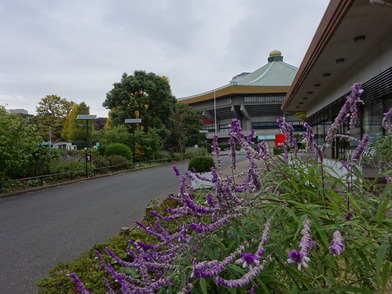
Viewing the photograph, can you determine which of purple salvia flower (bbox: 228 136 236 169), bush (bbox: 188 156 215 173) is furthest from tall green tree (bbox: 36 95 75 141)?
purple salvia flower (bbox: 228 136 236 169)

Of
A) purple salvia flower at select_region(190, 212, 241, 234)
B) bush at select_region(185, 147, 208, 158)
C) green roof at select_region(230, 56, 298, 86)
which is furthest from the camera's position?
green roof at select_region(230, 56, 298, 86)

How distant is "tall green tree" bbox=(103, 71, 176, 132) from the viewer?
31219 millimetres

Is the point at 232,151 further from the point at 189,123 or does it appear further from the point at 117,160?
the point at 189,123

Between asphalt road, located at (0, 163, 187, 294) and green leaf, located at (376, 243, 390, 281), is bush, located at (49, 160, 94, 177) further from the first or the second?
green leaf, located at (376, 243, 390, 281)

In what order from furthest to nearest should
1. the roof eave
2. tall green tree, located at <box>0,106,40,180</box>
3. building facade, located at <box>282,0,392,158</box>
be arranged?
tall green tree, located at <box>0,106,40,180</box> < building facade, located at <box>282,0,392,158</box> < the roof eave

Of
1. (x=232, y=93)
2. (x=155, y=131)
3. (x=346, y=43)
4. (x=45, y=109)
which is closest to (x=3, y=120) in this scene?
(x=346, y=43)

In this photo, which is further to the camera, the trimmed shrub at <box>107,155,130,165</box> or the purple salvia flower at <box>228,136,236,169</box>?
the trimmed shrub at <box>107,155,130,165</box>

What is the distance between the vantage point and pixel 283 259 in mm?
1181

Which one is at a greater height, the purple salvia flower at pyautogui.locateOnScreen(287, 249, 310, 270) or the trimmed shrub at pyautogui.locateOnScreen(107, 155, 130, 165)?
the purple salvia flower at pyautogui.locateOnScreen(287, 249, 310, 270)

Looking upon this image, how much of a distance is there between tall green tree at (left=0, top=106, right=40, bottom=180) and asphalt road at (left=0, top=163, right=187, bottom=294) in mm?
1441

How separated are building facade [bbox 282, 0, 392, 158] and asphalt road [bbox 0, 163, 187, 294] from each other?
5.55 metres

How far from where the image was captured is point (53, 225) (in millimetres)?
6398

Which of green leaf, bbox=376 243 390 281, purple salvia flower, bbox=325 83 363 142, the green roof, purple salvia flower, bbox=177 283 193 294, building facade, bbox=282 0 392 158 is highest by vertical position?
the green roof

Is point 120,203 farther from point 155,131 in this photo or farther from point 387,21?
Result: point 155,131
